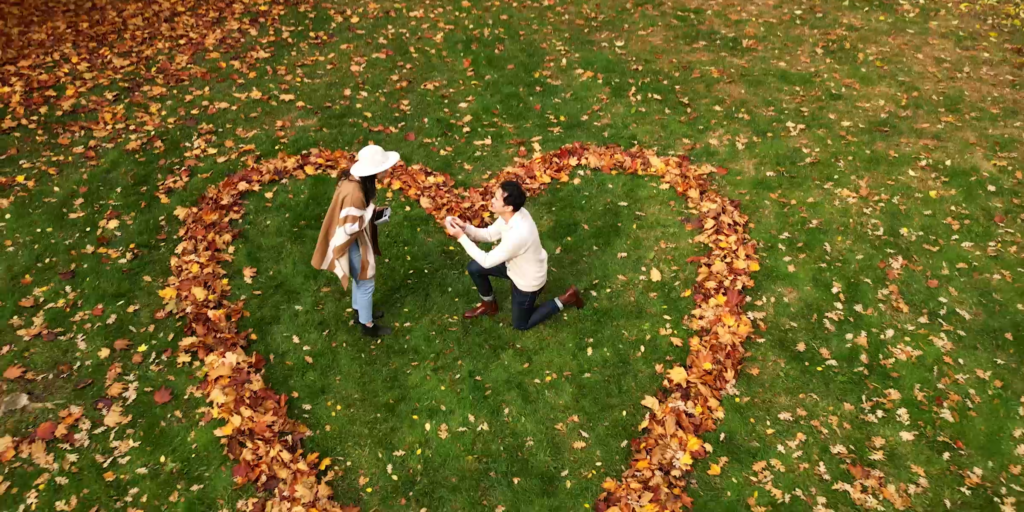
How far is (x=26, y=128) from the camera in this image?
831 centimetres

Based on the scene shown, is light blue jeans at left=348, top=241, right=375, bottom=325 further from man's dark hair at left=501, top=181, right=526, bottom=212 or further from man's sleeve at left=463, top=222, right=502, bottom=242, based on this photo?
man's dark hair at left=501, top=181, right=526, bottom=212

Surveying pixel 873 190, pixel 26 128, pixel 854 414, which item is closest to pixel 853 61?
pixel 873 190

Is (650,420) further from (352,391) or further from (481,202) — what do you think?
Answer: (481,202)

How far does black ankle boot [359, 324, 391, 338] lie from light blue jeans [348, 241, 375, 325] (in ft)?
0.35

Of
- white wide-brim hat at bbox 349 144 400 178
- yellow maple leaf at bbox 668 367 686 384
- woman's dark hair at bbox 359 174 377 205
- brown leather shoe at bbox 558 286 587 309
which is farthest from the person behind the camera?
brown leather shoe at bbox 558 286 587 309

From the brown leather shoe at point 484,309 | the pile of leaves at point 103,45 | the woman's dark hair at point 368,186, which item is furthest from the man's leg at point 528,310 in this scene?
the pile of leaves at point 103,45

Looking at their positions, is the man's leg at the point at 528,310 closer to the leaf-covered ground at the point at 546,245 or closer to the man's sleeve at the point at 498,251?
the leaf-covered ground at the point at 546,245

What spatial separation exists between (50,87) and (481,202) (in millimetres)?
8087

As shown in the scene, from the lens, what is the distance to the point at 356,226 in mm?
4922

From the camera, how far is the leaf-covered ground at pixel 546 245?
4938 millimetres

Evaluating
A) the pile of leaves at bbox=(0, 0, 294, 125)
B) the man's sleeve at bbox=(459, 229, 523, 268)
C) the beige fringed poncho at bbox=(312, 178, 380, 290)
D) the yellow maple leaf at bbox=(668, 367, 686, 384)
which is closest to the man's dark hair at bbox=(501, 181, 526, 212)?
the man's sleeve at bbox=(459, 229, 523, 268)

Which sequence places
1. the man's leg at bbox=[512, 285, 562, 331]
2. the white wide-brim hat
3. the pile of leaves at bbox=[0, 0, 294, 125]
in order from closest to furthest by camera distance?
the white wide-brim hat, the man's leg at bbox=[512, 285, 562, 331], the pile of leaves at bbox=[0, 0, 294, 125]

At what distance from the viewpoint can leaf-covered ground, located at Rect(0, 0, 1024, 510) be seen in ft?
16.2

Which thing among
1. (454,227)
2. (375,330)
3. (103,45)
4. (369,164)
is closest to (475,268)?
(454,227)
